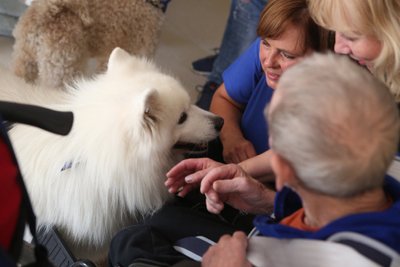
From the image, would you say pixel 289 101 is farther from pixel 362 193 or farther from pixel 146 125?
pixel 146 125

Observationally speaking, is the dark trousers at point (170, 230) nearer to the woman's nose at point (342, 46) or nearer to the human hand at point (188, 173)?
the human hand at point (188, 173)

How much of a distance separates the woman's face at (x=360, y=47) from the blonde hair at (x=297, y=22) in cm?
14

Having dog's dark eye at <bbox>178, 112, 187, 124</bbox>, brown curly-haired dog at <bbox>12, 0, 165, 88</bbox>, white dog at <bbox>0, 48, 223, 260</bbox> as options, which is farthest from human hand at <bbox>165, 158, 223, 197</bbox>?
brown curly-haired dog at <bbox>12, 0, 165, 88</bbox>

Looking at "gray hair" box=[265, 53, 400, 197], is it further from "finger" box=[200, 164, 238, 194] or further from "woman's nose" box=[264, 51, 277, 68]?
"woman's nose" box=[264, 51, 277, 68]

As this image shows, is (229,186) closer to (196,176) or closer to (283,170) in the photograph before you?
(196,176)

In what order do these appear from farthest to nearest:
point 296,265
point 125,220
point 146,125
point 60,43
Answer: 1. point 60,43
2. point 125,220
3. point 146,125
4. point 296,265

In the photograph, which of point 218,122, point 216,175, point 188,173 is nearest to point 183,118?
point 218,122

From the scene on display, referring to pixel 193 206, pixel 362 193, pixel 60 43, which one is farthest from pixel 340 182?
pixel 60 43

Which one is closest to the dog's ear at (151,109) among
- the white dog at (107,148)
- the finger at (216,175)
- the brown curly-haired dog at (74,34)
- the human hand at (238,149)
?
the white dog at (107,148)

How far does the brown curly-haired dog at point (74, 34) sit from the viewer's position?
183cm

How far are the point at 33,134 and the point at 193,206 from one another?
535 mm

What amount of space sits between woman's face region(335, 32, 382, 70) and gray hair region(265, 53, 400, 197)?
0.45m

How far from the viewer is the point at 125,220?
142 cm

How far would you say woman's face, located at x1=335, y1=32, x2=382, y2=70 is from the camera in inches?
41.1
